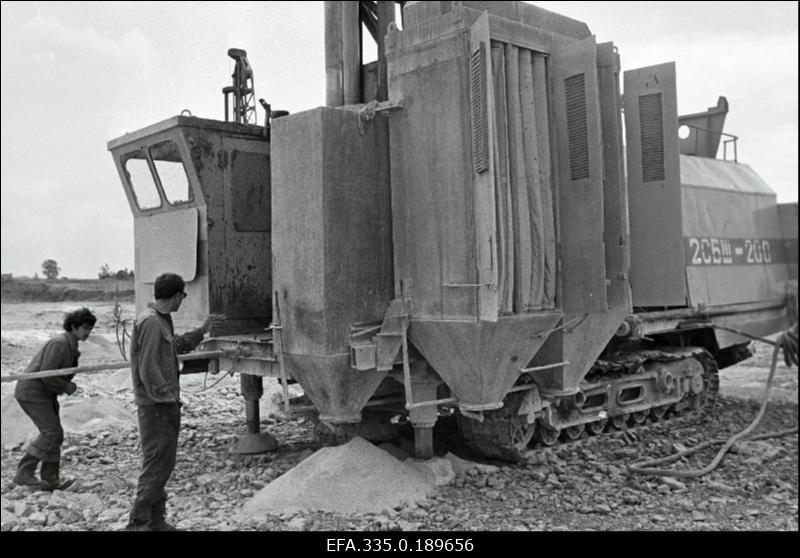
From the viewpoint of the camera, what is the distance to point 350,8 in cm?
665

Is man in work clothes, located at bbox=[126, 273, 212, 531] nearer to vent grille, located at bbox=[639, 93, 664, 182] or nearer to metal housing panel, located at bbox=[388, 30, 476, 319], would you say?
metal housing panel, located at bbox=[388, 30, 476, 319]

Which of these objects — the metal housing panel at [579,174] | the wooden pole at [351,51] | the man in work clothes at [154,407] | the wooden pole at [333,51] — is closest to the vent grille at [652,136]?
the metal housing panel at [579,174]

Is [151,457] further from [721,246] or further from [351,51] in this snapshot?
[721,246]

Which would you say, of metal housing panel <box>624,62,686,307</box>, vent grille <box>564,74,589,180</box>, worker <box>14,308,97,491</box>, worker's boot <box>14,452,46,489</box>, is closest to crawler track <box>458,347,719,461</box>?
metal housing panel <box>624,62,686,307</box>

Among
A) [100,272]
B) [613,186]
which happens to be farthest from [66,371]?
[613,186]

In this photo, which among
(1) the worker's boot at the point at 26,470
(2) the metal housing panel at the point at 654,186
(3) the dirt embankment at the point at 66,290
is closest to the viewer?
(3) the dirt embankment at the point at 66,290

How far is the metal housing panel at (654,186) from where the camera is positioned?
20.1ft

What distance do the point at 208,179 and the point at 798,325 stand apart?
5031mm

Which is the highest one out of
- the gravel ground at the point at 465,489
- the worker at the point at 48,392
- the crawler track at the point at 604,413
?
the worker at the point at 48,392

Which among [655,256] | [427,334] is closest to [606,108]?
[655,256]

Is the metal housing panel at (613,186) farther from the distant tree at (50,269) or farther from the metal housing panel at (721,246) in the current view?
the distant tree at (50,269)

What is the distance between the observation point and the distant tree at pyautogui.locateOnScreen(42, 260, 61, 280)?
4.30 meters

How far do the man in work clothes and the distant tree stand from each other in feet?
1.73

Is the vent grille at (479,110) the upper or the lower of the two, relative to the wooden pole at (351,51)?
lower
